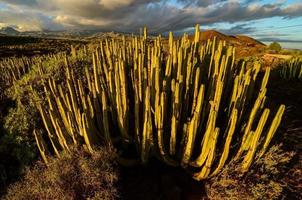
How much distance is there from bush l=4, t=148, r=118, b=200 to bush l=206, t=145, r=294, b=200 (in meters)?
1.52

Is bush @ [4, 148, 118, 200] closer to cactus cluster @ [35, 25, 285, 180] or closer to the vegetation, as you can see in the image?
the vegetation

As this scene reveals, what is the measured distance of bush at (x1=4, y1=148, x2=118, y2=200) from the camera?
153 inches

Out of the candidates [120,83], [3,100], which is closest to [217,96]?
[120,83]

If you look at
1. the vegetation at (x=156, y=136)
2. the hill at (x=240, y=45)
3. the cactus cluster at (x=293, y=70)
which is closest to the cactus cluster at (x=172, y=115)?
the vegetation at (x=156, y=136)

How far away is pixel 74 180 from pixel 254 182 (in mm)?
2678

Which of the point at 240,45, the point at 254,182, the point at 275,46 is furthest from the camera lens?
the point at 240,45

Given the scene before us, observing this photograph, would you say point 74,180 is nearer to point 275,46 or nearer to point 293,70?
point 293,70

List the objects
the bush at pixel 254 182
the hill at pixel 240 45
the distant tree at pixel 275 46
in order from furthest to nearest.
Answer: the distant tree at pixel 275 46
the hill at pixel 240 45
the bush at pixel 254 182

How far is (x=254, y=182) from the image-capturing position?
A: 3.95m

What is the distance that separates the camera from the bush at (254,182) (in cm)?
379

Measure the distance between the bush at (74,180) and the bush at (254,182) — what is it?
1.52 meters

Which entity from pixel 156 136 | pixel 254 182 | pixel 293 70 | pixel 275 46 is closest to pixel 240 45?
pixel 275 46

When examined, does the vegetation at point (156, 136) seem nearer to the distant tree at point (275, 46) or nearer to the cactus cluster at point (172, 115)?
the cactus cluster at point (172, 115)

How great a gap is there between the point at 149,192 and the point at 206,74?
2.58 meters
